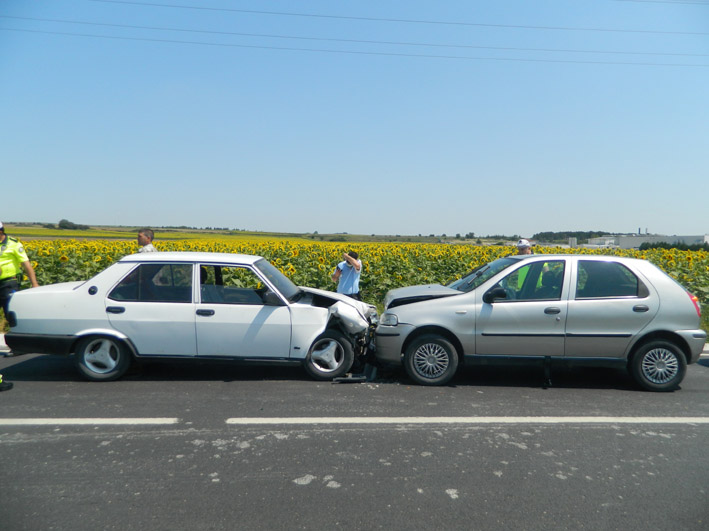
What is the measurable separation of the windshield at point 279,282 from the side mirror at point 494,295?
2.51 metres

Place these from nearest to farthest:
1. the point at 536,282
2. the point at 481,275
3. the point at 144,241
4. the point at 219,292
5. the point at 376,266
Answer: the point at 536,282
the point at 219,292
the point at 481,275
the point at 144,241
the point at 376,266

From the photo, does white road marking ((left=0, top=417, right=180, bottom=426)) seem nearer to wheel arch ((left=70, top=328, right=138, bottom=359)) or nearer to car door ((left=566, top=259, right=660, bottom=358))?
wheel arch ((left=70, top=328, right=138, bottom=359))

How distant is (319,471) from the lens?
380 centimetres

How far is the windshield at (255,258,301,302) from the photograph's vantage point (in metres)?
6.56

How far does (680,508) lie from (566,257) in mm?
3497

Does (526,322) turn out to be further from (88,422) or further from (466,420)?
(88,422)

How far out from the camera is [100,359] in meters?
6.12

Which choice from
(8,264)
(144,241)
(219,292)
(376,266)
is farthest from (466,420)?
(376,266)

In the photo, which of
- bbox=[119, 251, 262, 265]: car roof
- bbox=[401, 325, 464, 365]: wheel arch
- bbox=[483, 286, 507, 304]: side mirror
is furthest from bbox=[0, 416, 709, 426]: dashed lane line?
bbox=[119, 251, 262, 265]: car roof

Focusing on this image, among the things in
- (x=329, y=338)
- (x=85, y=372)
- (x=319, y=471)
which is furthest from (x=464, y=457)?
(x=85, y=372)

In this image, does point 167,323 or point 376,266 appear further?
point 376,266

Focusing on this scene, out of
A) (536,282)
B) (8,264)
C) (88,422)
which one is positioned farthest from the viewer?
(8,264)

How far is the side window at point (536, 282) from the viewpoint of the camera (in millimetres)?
6172

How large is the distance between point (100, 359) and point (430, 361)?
409 cm
